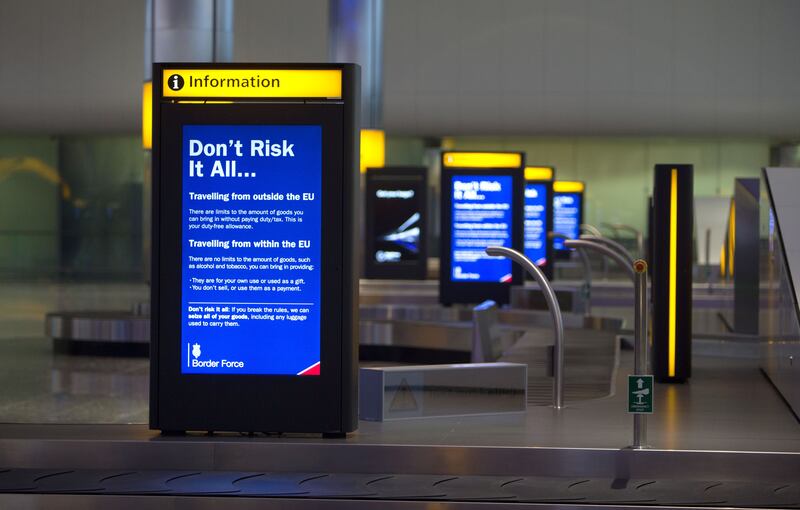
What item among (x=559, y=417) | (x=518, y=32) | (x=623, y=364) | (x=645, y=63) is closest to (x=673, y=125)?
(x=645, y=63)

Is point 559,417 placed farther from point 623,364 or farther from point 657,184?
point 623,364

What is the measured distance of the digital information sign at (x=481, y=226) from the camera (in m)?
16.1

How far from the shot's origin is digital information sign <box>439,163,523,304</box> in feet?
53.0

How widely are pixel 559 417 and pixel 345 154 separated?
2.16 meters

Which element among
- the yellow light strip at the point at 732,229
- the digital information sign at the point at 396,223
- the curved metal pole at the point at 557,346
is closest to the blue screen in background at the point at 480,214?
the yellow light strip at the point at 732,229

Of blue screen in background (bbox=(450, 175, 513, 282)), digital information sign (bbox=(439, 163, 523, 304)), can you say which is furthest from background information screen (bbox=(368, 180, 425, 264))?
blue screen in background (bbox=(450, 175, 513, 282))

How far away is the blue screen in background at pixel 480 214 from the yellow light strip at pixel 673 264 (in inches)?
252

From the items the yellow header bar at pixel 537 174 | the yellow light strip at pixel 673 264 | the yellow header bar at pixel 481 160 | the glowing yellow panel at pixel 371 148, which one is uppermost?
the glowing yellow panel at pixel 371 148

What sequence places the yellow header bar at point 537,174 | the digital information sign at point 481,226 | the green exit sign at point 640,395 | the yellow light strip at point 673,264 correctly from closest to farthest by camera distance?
the green exit sign at point 640,395
the yellow light strip at point 673,264
the digital information sign at point 481,226
the yellow header bar at point 537,174

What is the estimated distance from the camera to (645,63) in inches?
1277

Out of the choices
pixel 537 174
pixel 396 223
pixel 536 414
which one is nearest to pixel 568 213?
pixel 396 223

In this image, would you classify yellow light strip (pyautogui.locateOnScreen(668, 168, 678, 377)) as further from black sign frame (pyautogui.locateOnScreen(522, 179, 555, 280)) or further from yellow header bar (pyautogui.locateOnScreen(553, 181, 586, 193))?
yellow header bar (pyautogui.locateOnScreen(553, 181, 586, 193))

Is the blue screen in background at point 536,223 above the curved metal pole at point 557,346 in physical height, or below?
above

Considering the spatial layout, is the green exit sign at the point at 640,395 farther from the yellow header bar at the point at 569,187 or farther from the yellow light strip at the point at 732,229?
the yellow header bar at the point at 569,187
